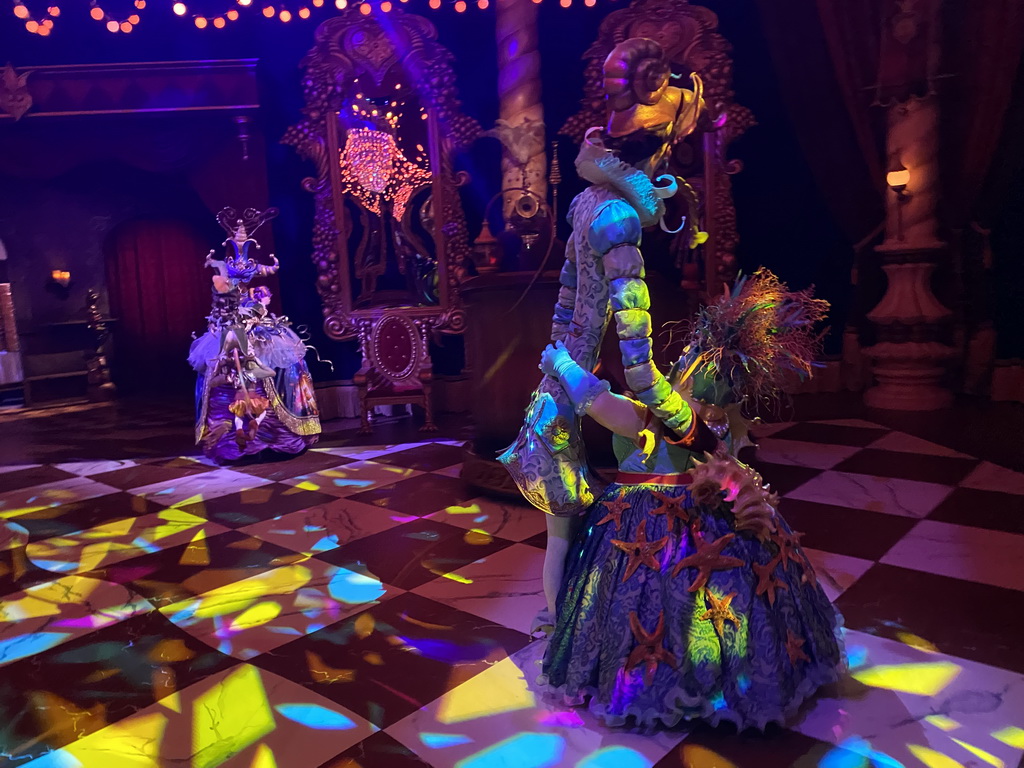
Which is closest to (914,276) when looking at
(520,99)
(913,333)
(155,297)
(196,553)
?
(913,333)

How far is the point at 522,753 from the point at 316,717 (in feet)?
1.69

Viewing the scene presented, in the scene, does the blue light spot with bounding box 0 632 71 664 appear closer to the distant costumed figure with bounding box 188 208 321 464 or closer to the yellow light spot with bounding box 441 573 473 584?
the yellow light spot with bounding box 441 573 473 584

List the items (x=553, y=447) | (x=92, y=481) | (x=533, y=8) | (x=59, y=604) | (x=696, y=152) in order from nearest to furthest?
(x=553, y=447) < (x=59, y=604) < (x=92, y=481) < (x=533, y=8) < (x=696, y=152)

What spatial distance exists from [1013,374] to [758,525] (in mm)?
4292

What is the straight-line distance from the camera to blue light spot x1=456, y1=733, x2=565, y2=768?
1.50 metres

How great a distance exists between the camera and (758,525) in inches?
63.6

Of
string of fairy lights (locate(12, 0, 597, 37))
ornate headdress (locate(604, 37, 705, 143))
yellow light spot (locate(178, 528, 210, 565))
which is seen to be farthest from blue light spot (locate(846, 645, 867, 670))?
string of fairy lights (locate(12, 0, 597, 37))

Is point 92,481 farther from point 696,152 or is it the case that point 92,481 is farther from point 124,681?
point 696,152

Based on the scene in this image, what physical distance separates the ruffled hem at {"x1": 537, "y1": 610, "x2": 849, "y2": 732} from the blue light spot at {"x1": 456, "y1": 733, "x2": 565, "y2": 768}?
0.36 ft

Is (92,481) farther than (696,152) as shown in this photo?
No

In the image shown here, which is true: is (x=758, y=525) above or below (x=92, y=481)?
above

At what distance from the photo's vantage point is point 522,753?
1533mm

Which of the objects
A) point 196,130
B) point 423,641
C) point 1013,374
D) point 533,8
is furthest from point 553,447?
point 196,130

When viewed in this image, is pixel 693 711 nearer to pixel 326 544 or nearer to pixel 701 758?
pixel 701 758
